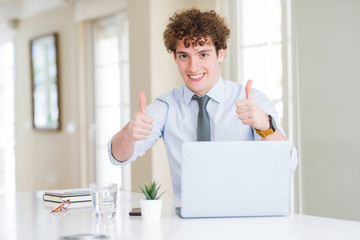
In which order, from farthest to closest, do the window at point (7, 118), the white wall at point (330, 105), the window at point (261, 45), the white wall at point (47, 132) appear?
the window at point (7, 118) → the white wall at point (47, 132) → the window at point (261, 45) → the white wall at point (330, 105)

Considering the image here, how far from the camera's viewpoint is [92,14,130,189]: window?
5.27 meters

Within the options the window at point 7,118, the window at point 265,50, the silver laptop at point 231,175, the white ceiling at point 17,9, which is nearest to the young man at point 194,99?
the silver laptop at point 231,175

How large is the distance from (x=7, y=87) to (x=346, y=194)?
211 inches

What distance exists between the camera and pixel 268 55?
12.8 feet

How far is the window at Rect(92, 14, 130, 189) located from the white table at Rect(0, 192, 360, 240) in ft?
11.4

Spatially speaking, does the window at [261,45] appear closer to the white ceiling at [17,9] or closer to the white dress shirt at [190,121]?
the white dress shirt at [190,121]

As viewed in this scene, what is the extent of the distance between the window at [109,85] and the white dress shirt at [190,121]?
278 centimetres

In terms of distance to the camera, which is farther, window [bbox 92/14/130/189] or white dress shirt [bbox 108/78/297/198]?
window [bbox 92/14/130/189]

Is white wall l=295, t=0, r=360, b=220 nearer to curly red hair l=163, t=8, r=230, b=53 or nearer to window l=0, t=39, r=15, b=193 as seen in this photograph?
curly red hair l=163, t=8, r=230, b=53

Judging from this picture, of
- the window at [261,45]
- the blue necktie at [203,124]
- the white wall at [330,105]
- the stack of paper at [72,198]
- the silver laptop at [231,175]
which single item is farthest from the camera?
the window at [261,45]

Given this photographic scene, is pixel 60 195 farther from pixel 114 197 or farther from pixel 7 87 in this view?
pixel 7 87

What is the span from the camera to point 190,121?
95.3 inches

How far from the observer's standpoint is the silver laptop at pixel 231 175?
163 cm

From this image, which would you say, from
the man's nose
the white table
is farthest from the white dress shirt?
the white table
